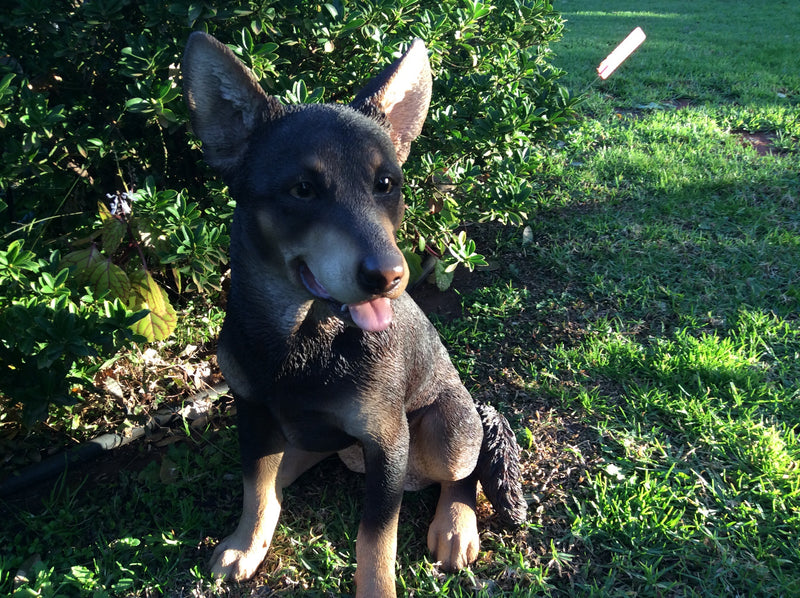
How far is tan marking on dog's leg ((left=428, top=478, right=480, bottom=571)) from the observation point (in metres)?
2.46

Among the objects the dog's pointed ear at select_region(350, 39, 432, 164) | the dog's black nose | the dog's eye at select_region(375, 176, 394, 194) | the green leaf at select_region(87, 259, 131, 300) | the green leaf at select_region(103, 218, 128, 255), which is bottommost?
the green leaf at select_region(87, 259, 131, 300)

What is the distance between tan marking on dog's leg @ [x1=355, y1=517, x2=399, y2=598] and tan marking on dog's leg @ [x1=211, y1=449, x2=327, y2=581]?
18.5 inches

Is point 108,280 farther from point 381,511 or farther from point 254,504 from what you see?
point 381,511

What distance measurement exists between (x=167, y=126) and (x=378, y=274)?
1816 mm

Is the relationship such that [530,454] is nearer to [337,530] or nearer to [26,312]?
[337,530]

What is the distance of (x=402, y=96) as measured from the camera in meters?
2.08

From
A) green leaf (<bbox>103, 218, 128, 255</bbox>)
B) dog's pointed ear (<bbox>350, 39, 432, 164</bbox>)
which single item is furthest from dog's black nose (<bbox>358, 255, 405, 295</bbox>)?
green leaf (<bbox>103, 218, 128, 255</bbox>)

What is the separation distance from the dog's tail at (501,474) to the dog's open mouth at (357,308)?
1078 mm

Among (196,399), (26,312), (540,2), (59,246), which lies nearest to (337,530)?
(196,399)

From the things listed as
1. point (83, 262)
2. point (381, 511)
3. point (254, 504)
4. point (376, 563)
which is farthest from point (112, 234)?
point (376, 563)

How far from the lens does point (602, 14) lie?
43.8 ft

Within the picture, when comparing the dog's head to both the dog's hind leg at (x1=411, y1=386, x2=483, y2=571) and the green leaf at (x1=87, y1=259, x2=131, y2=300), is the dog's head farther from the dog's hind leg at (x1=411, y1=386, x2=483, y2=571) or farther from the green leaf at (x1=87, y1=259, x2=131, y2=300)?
the green leaf at (x1=87, y1=259, x2=131, y2=300)

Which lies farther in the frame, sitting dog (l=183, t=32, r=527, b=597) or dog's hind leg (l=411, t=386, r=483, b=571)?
dog's hind leg (l=411, t=386, r=483, b=571)

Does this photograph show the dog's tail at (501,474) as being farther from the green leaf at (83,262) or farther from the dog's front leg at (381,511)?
the green leaf at (83,262)
